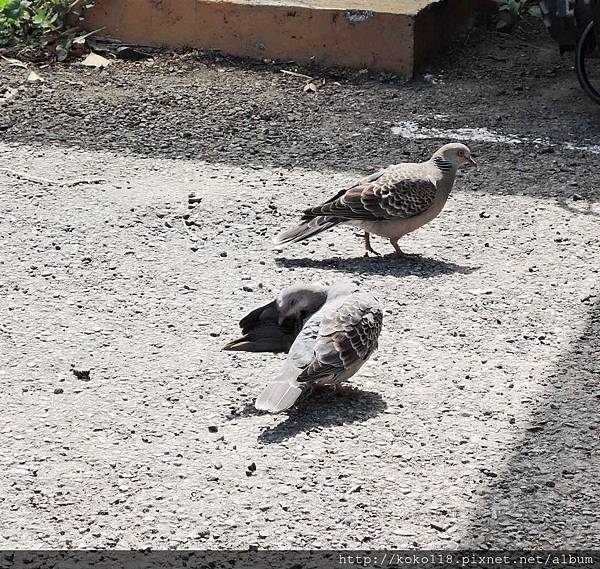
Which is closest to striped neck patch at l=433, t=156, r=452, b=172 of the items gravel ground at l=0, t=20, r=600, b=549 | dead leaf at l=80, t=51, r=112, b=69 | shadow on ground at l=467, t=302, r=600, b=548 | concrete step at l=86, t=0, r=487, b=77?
gravel ground at l=0, t=20, r=600, b=549

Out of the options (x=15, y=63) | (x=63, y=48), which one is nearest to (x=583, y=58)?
(x=63, y=48)

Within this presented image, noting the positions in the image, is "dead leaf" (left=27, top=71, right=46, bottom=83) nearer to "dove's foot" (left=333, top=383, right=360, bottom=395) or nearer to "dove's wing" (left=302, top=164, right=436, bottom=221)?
"dove's wing" (left=302, top=164, right=436, bottom=221)

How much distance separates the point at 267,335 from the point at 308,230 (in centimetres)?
142

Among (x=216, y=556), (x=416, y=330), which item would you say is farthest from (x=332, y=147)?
(x=216, y=556)

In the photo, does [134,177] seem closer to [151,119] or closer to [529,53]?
[151,119]

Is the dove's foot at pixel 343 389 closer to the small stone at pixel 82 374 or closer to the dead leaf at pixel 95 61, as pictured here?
the small stone at pixel 82 374

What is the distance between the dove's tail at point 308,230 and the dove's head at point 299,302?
1.32 m

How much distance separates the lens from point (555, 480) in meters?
4.11

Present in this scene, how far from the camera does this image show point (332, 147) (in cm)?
751

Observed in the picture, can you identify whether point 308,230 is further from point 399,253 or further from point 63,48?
point 63,48

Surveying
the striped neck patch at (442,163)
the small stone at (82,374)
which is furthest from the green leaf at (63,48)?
the small stone at (82,374)

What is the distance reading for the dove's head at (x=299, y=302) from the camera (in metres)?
4.67

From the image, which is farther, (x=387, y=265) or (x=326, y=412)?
(x=387, y=265)

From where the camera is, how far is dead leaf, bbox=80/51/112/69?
8.87 m
